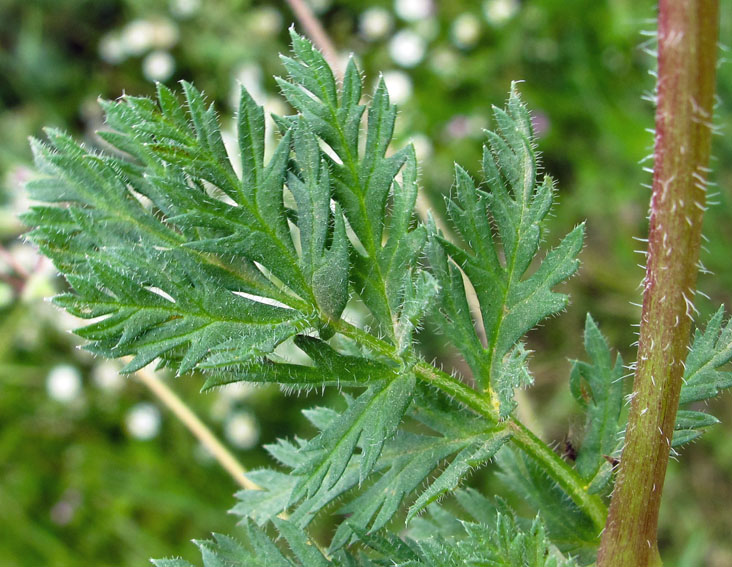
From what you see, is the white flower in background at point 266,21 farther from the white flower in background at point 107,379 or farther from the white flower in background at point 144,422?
the white flower in background at point 144,422

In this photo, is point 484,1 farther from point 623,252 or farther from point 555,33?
point 623,252

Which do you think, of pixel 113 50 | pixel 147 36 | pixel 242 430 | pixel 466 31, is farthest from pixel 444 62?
pixel 242 430

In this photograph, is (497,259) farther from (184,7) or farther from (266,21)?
(184,7)

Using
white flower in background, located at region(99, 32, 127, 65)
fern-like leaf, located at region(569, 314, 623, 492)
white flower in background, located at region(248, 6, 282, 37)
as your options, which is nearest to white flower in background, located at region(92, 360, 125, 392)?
white flower in background, located at region(99, 32, 127, 65)

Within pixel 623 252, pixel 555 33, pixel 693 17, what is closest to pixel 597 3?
pixel 555 33

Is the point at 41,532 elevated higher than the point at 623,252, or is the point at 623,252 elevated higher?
the point at 41,532

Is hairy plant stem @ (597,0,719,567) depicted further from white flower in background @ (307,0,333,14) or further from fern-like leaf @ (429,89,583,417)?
white flower in background @ (307,0,333,14)
